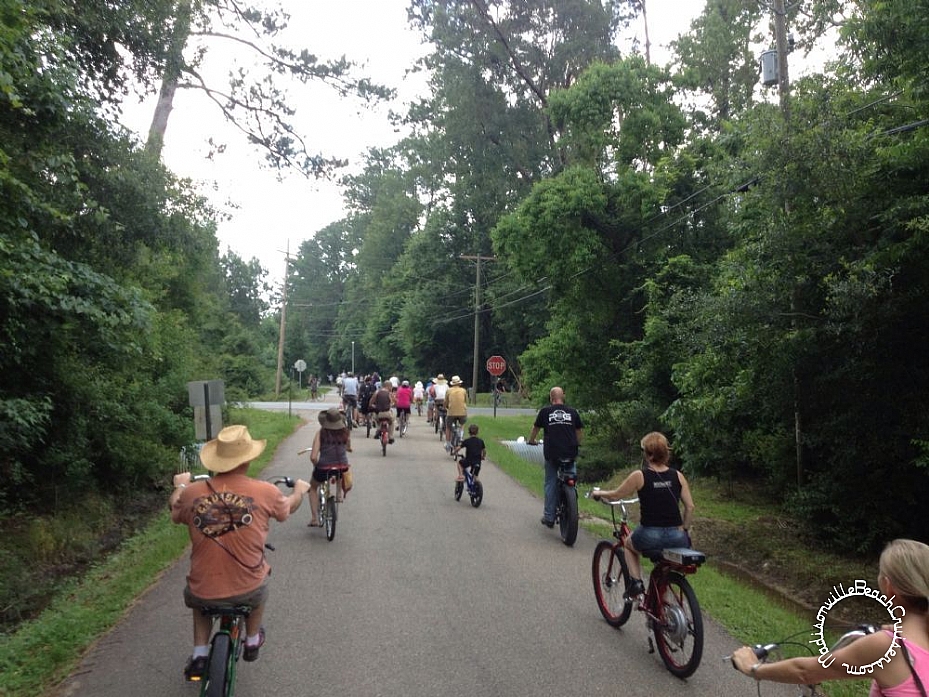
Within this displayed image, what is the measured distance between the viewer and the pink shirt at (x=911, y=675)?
7.56 ft

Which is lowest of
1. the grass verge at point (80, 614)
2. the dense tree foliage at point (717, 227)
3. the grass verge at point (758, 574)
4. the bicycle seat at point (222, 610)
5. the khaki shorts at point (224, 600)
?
the grass verge at point (758, 574)

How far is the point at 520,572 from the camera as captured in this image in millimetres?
7750

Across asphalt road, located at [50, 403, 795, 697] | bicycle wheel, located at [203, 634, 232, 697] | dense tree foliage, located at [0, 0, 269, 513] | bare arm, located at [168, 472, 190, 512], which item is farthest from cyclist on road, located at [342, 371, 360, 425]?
bicycle wheel, located at [203, 634, 232, 697]

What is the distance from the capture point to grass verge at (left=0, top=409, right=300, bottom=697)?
499 centimetres

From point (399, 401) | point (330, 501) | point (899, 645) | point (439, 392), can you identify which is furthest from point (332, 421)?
point (399, 401)

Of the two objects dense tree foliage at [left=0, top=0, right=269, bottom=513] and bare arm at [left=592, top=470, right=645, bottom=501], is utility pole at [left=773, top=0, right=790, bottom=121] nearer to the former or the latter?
bare arm at [left=592, top=470, right=645, bottom=501]

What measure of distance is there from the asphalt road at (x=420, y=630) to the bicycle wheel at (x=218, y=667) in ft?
3.55

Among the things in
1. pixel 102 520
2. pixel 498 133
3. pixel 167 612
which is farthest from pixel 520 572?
pixel 498 133

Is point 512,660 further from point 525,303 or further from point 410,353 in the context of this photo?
point 410,353

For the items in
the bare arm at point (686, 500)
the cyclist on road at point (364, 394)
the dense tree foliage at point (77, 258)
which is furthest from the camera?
the cyclist on road at point (364, 394)

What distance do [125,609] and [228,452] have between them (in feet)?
11.0

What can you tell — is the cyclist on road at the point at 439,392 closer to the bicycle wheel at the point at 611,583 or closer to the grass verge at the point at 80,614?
the grass verge at the point at 80,614

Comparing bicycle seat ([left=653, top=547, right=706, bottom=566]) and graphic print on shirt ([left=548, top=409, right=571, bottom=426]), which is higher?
graphic print on shirt ([left=548, top=409, right=571, bottom=426])

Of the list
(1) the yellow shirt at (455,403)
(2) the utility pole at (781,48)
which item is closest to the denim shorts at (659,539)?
(2) the utility pole at (781,48)
